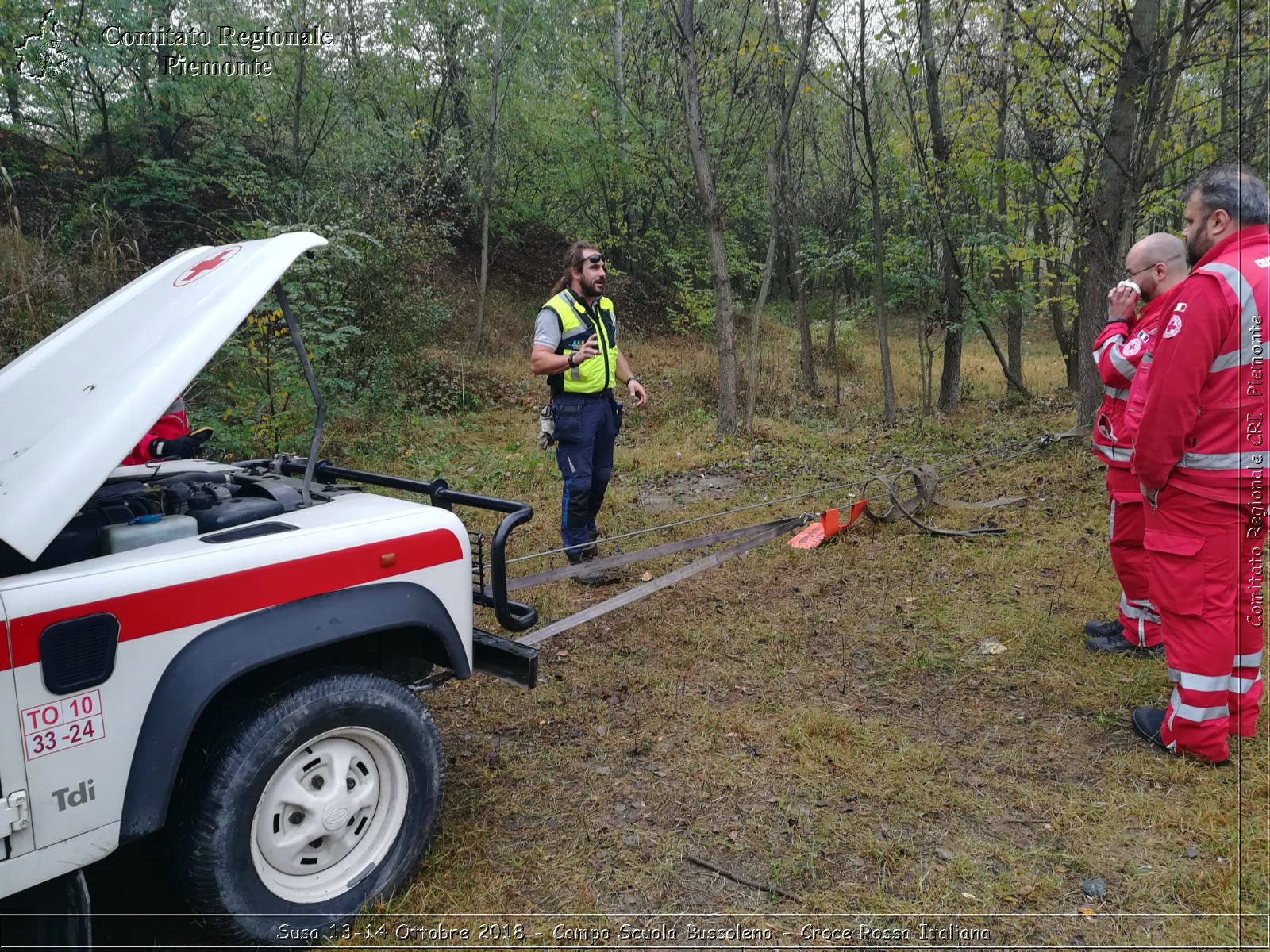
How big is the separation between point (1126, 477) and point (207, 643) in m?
4.28

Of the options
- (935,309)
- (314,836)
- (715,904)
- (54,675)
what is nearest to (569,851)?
(715,904)

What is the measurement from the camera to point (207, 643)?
2025 mm

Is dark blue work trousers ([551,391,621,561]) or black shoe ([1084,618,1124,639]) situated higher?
dark blue work trousers ([551,391,621,561])

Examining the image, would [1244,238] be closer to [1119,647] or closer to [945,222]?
[1119,647]

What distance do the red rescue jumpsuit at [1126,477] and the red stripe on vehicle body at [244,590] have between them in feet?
11.5

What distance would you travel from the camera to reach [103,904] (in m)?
2.47

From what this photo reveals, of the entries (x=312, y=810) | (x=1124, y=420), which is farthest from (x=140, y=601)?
(x=1124, y=420)

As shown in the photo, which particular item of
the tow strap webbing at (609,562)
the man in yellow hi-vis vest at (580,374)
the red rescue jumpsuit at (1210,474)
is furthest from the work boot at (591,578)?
the red rescue jumpsuit at (1210,474)

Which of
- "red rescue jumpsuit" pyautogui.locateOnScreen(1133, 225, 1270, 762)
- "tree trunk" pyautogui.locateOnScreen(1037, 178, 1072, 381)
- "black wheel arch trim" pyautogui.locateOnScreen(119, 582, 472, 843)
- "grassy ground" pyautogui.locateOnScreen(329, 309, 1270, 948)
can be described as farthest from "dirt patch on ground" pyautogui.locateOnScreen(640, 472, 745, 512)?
"tree trunk" pyautogui.locateOnScreen(1037, 178, 1072, 381)

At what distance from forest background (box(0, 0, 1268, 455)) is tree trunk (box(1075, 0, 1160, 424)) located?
0.03 metres

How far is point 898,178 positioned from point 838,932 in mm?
14168

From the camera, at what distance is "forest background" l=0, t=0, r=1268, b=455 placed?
808 centimetres

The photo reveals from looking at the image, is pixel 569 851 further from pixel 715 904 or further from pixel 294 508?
pixel 294 508

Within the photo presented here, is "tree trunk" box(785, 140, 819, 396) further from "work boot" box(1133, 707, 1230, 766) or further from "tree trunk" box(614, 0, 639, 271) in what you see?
"work boot" box(1133, 707, 1230, 766)
